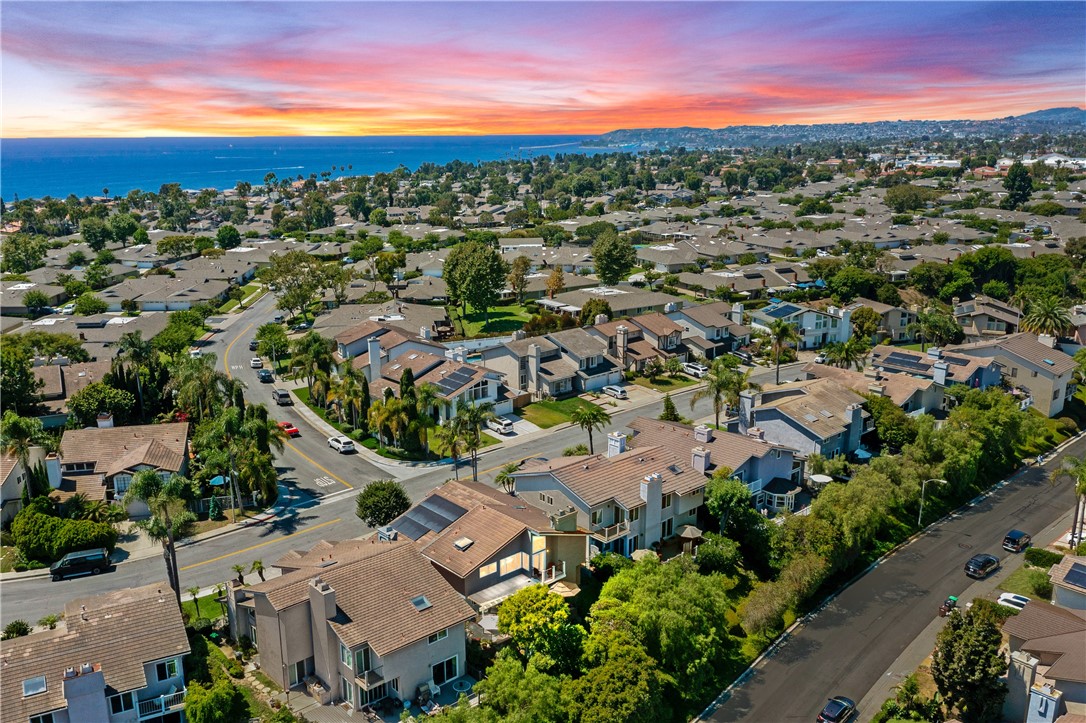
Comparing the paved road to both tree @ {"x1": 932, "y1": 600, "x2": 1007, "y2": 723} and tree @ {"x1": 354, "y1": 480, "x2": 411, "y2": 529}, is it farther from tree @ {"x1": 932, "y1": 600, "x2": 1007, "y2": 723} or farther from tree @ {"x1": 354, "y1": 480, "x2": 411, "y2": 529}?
tree @ {"x1": 354, "y1": 480, "x2": 411, "y2": 529}

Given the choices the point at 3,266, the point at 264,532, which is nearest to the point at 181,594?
the point at 264,532

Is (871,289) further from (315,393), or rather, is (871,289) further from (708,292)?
(315,393)

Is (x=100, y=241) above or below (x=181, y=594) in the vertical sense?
above

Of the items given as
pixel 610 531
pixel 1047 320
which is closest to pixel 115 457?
pixel 610 531

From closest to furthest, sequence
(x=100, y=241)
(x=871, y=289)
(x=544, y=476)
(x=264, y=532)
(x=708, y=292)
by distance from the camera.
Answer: (x=544, y=476) → (x=264, y=532) → (x=871, y=289) → (x=708, y=292) → (x=100, y=241)

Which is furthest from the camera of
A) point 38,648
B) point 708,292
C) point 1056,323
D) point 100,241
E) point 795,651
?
point 100,241

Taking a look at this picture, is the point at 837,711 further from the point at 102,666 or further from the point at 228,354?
the point at 228,354
